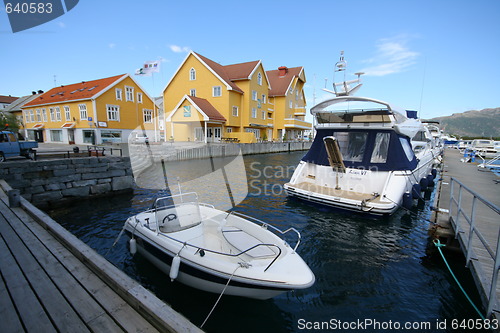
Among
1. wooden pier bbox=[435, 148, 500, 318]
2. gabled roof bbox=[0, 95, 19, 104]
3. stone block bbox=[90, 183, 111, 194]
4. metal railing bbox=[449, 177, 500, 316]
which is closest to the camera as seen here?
metal railing bbox=[449, 177, 500, 316]

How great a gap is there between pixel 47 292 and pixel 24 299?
228 mm

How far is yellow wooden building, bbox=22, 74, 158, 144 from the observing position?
30406 mm

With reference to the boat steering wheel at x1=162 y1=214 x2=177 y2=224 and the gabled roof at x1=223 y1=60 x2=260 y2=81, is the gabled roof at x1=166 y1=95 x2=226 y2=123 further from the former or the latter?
the boat steering wheel at x1=162 y1=214 x2=177 y2=224

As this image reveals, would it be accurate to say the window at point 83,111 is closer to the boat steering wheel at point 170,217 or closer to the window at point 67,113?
the window at point 67,113

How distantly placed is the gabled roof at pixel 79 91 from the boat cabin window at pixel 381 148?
33.2 metres

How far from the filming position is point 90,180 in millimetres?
11742

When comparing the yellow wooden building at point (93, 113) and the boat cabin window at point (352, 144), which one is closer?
the boat cabin window at point (352, 144)

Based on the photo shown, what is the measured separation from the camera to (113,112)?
32250mm

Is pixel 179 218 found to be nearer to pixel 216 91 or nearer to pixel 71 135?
pixel 216 91

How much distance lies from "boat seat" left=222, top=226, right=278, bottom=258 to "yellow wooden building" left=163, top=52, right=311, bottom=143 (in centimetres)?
2682

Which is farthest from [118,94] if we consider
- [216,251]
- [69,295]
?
[69,295]

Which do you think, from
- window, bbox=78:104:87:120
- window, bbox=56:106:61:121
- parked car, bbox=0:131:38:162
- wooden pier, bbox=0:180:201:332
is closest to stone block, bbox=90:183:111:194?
parked car, bbox=0:131:38:162

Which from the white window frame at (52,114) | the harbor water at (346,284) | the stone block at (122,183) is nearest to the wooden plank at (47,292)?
the harbor water at (346,284)

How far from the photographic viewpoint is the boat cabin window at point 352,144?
9797 millimetres
